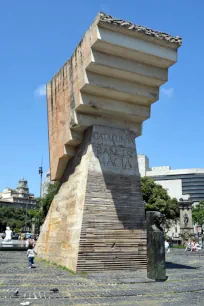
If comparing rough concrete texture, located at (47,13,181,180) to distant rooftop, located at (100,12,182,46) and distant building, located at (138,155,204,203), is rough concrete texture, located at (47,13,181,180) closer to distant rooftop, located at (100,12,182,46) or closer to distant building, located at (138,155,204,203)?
distant rooftop, located at (100,12,182,46)

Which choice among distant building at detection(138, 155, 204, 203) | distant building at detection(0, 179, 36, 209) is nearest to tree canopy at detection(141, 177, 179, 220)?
distant building at detection(138, 155, 204, 203)

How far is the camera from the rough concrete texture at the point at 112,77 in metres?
13.0

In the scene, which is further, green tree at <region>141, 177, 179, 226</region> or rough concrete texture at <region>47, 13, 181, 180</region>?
green tree at <region>141, 177, 179, 226</region>

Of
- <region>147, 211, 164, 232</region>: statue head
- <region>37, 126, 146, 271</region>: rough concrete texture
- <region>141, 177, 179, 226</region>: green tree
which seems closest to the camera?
<region>147, 211, 164, 232</region>: statue head

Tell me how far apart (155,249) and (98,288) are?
304 cm

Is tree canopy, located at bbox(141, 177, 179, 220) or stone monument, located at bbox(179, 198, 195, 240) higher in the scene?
tree canopy, located at bbox(141, 177, 179, 220)

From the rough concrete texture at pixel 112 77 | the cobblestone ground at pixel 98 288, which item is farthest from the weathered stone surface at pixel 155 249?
the rough concrete texture at pixel 112 77

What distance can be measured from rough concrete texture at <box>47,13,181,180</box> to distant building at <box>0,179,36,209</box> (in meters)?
99.3

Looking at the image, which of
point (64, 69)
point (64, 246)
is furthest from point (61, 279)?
point (64, 69)

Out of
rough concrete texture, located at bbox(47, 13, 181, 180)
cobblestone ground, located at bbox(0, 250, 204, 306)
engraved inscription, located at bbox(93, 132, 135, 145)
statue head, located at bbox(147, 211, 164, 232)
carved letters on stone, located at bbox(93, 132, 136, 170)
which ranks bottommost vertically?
cobblestone ground, located at bbox(0, 250, 204, 306)

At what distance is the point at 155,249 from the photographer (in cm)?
1171

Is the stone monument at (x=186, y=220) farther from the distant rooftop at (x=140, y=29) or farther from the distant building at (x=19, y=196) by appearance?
the distant building at (x=19, y=196)

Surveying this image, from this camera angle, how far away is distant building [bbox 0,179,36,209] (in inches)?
4500

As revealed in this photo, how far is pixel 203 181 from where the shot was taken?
113 m
